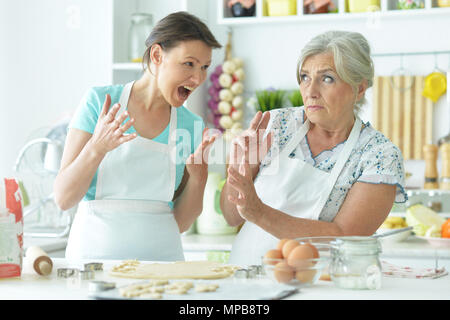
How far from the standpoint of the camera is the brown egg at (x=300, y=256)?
1199mm

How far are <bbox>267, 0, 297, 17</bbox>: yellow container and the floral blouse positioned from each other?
143cm

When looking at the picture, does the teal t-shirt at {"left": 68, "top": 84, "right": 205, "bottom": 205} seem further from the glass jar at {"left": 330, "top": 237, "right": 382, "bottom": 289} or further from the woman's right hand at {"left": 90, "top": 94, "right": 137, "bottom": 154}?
the glass jar at {"left": 330, "top": 237, "right": 382, "bottom": 289}

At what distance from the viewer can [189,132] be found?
2.00 metres

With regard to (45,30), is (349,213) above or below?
below

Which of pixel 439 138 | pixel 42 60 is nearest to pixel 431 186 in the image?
pixel 439 138

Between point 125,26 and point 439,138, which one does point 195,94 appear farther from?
point 439,138

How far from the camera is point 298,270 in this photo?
1211mm

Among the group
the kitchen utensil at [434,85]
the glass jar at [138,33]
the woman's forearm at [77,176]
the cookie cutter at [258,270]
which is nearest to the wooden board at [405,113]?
the kitchen utensil at [434,85]

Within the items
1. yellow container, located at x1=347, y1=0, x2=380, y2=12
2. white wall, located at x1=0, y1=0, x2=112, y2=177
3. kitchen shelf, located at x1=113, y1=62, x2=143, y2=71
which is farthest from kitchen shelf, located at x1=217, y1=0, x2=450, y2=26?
white wall, located at x1=0, y1=0, x2=112, y2=177

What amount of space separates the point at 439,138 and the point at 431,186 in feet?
0.85

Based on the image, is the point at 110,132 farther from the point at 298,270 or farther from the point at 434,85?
the point at 434,85

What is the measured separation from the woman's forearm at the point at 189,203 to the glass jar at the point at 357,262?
740mm

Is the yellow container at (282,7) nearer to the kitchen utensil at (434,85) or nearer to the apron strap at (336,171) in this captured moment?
the kitchen utensil at (434,85)

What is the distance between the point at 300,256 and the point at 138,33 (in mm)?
2166
